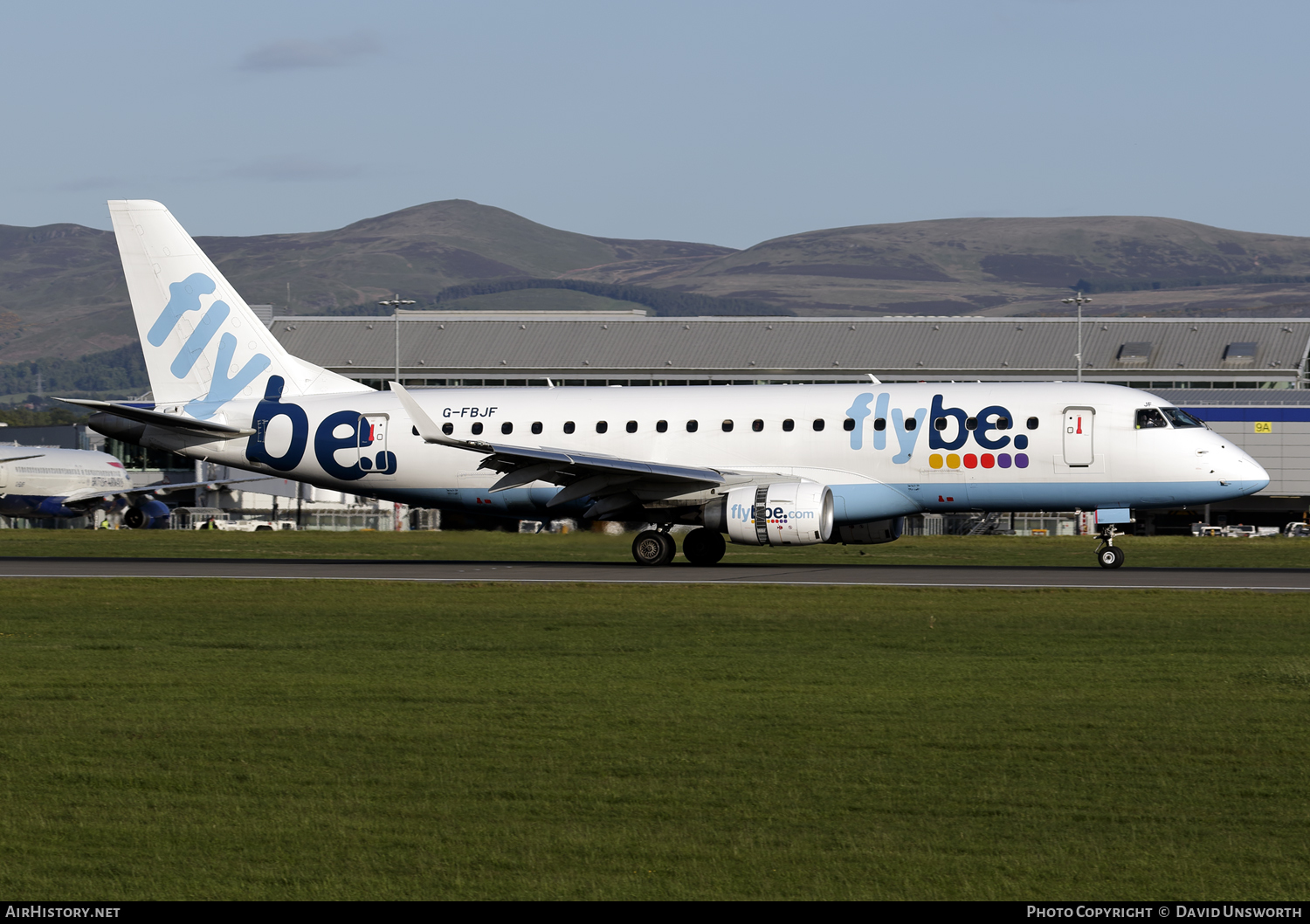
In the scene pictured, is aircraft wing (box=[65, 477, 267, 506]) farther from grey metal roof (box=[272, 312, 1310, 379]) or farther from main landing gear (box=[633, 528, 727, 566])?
main landing gear (box=[633, 528, 727, 566])

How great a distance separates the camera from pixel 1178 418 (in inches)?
1400

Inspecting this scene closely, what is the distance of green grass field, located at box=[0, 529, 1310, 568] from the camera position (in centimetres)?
4250

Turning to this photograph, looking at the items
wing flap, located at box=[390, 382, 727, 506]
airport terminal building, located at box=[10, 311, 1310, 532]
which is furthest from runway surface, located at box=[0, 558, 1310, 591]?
airport terminal building, located at box=[10, 311, 1310, 532]

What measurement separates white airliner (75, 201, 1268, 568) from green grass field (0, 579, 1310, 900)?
1211 cm

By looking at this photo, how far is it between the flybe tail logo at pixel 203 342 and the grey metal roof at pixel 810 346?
64683mm

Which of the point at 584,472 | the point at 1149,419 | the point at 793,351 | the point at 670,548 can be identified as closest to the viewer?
the point at 1149,419

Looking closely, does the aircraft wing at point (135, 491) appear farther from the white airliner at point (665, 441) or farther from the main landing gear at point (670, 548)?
the main landing gear at point (670, 548)

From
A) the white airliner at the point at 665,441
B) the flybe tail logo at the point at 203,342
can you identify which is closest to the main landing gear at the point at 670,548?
the white airliner at the point at 665,441

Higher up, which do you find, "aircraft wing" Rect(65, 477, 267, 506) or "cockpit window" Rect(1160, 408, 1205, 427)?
"cockpit window" Rect(1160, 408, 1205, 427)

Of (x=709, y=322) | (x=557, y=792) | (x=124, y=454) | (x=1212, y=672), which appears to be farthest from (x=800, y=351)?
(x=557, y=792)

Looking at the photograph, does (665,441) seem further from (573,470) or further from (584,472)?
(573,470)

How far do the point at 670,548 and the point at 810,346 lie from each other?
73202 millimetres

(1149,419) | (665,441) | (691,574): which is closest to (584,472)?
(665,441)
